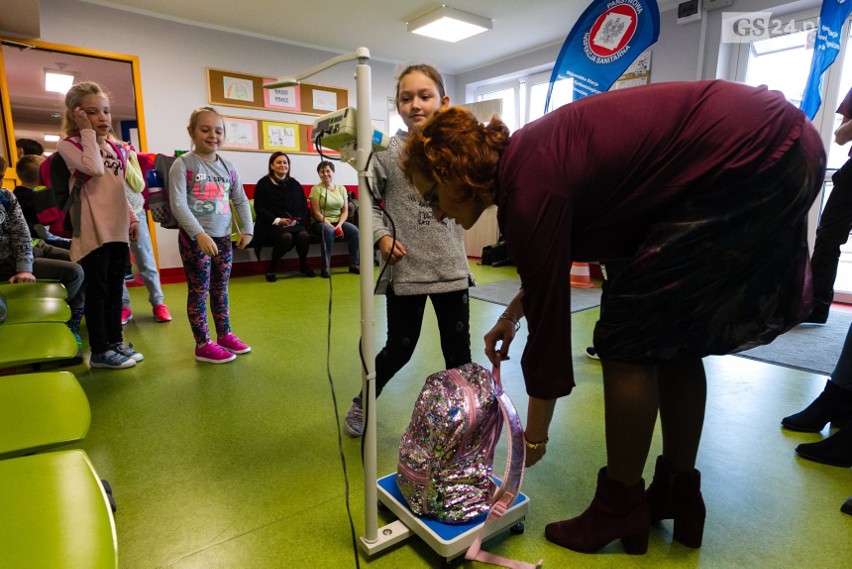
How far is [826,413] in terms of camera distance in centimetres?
164

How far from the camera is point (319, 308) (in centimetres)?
362

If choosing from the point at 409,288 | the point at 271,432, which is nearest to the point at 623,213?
the point at 409,288

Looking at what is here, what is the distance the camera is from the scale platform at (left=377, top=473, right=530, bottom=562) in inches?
40.0

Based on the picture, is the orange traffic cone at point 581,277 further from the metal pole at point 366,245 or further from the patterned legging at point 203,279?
the metal pole at point 366,245

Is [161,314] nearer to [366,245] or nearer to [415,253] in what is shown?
[415,253]

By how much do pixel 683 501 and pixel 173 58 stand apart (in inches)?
215

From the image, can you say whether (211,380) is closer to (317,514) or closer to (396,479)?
(317,514)

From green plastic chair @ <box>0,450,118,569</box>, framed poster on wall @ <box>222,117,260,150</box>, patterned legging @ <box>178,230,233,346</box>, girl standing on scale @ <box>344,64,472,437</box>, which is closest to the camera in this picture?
green plastic chair @ <box>0,450,118,569</box>

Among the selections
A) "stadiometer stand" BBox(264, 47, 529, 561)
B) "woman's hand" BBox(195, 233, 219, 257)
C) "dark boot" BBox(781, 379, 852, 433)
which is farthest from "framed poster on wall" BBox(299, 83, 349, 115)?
"dark boot" BBox(781, 379, 852, 433)

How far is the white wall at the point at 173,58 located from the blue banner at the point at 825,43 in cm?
424

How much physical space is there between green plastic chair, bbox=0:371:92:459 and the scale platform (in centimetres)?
67

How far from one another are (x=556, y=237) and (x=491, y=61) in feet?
20.5

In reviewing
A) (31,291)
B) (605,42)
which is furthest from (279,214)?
(605,42)

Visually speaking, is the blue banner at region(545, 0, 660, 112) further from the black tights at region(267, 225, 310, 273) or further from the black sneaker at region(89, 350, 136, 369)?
the black tights at region(267, 225, 310, 273)
